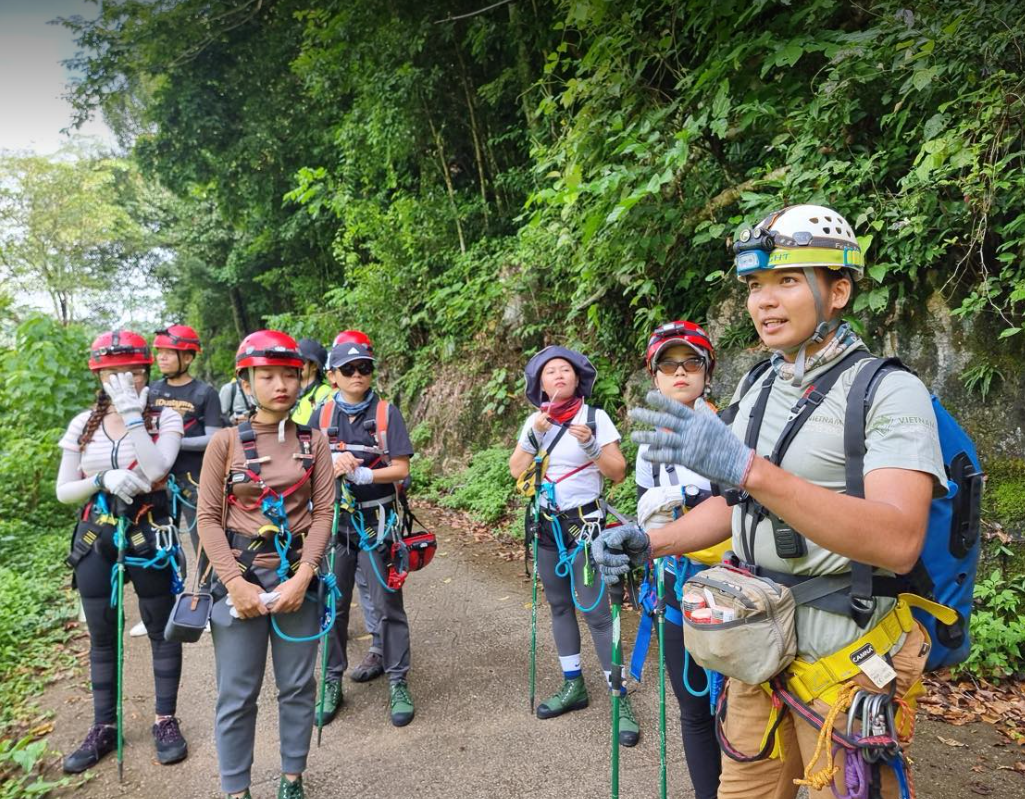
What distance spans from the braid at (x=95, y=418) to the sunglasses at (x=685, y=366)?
11.1ft

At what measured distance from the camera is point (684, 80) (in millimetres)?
5270

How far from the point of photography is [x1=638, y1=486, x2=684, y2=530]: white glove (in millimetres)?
2863

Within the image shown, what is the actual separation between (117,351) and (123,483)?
Answer: 84 centimetres

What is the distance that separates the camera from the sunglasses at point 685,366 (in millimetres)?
3221

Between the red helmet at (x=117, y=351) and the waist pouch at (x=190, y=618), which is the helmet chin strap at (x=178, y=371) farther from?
the waist pouch at (x=190, y=618)

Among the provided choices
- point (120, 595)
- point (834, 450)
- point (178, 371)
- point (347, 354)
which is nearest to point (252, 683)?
point (120, 595)

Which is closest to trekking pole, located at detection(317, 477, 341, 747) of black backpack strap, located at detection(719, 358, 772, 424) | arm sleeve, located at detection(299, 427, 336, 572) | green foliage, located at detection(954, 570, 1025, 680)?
arm sleeve, located at detection(299, 427, 336, 572)

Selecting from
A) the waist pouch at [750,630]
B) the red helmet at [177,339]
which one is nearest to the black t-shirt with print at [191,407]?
the red helmet at [177,339]

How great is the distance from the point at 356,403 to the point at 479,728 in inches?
91.4

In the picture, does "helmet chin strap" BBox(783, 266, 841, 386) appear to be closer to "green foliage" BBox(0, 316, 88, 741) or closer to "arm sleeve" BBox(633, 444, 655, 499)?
"arm sleeve" BBox(633, 444, 655, 499)

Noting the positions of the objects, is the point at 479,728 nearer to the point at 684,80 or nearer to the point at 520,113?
the point at 684,80

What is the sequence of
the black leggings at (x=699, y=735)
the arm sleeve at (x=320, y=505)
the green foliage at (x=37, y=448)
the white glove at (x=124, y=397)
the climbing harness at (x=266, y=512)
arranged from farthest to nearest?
the green foliage at (x=37, y=448)
the white glove at (x=124, y=397)
the arm sleeve at (x=320, y=505)
the climbing harness at (x=266, y=512)
the black leggings at (x=699, y=735)

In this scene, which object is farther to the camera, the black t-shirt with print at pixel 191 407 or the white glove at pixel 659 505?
the black t-shirt with print at pixel 191 407

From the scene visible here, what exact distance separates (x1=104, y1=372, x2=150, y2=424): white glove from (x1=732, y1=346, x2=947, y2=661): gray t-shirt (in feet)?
10.9
